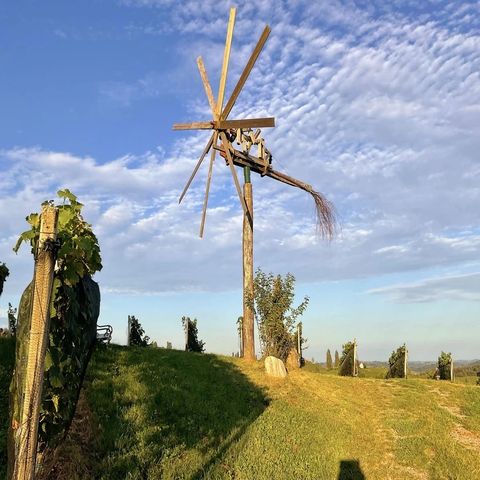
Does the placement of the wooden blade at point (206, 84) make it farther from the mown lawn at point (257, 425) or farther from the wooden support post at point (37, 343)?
the wooden support post at point (37, 343)

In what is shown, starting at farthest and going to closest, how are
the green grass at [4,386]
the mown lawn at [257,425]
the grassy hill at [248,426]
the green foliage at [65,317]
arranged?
Result: the mown lawn at [257,425]
the grassy hill at [248,426]
the green grass at [4,386]
the green foliage at [65,317]

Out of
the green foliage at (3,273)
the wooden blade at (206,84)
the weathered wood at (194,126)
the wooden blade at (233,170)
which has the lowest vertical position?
the green foliage at (3,273)

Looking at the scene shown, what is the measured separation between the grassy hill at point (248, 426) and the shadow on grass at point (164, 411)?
34mm

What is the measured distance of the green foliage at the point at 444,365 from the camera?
30.7 meters

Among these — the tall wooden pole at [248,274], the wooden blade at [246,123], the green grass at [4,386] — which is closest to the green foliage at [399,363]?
the tall wooden pole at [248,274]

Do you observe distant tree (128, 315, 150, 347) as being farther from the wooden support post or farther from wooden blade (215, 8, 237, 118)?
the wooden support post

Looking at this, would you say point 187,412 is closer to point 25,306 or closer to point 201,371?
point 201,371

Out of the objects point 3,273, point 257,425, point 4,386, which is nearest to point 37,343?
point 4,386

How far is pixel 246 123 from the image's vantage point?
2123 cm

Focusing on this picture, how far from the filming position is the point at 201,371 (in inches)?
718

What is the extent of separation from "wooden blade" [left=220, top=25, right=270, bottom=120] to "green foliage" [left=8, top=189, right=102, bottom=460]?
16.9 meters

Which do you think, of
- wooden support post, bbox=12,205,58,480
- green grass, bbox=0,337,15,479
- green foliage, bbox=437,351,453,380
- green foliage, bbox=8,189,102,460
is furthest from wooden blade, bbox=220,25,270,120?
green foliage, bbox=437,351,453,380

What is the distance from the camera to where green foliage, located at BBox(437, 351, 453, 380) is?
30.7 m

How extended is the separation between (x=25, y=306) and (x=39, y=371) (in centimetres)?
180
